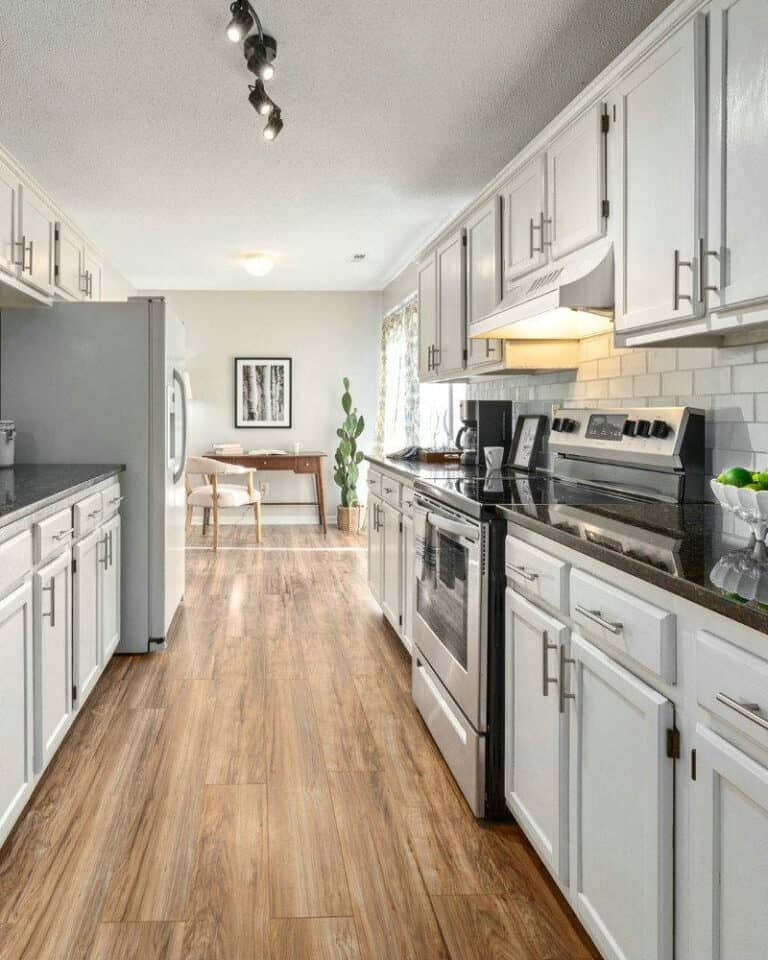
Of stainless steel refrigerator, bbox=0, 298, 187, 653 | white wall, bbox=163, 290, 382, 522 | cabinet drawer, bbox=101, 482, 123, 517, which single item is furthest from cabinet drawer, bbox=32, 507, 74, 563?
white wall, bbox=163, 290, 382, 522

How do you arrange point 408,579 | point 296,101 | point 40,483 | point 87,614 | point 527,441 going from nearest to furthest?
1. point 40,483
2. point 87,614
3. point 296,101
4. point 408,579
5. point 527,441

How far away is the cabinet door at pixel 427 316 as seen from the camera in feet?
14.6

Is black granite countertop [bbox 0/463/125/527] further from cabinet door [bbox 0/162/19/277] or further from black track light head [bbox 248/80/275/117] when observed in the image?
black track light head [bbox 248/80/275/117]

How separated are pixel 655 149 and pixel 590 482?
1.20m

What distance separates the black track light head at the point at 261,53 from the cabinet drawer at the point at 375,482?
2.16 metres

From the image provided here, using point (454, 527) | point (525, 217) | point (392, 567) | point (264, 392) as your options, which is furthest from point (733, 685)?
point (264, 392)

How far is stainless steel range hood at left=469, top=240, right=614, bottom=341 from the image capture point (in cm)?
232

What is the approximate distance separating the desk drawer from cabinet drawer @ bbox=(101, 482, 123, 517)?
1.35m

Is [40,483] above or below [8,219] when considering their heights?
below

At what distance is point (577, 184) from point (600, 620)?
5.36ft

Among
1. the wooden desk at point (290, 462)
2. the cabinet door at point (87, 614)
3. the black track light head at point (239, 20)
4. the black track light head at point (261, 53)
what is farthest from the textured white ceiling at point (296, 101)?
the wooden desk at point (290, 462)

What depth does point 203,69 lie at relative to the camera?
2943mm

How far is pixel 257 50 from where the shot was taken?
259cm

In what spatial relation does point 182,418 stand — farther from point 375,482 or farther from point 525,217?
point 525,217
